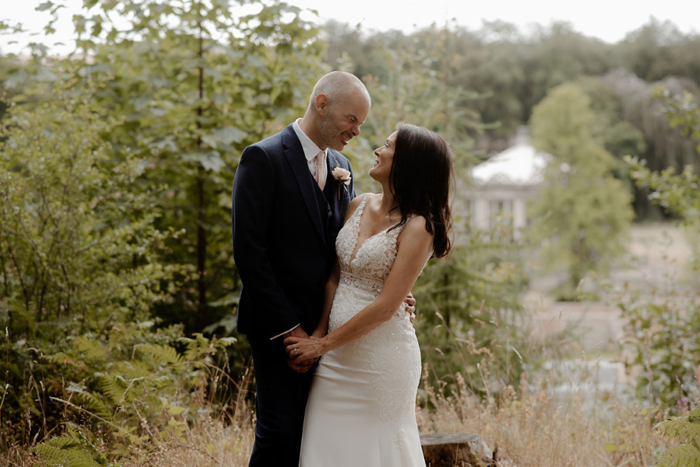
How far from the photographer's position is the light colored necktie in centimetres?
285

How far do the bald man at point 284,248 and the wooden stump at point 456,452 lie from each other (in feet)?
3.22

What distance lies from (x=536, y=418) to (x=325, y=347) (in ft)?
6.23

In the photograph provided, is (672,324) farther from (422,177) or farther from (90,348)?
(90,348)

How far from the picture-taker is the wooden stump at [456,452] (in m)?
3.30

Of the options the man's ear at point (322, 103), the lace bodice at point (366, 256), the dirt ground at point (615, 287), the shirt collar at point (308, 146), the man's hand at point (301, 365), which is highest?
the man's ear at point (322, 103)

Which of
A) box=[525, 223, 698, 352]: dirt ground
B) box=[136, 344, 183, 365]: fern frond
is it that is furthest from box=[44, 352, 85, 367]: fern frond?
box=[525, 223, 698, 352]: dirt ground

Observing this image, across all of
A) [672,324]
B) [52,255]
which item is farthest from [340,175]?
[672,324]

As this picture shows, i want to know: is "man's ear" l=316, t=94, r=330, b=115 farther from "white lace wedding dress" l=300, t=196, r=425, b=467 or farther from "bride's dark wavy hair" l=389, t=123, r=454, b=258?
"white lace wedding dress" l=300, t=196, r=425, b=467

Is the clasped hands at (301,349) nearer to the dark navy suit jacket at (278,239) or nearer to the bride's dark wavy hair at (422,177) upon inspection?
the dark navy suit jacket at (278,239)

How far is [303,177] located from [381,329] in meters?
0.74

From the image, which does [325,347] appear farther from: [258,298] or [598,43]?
[598,43]

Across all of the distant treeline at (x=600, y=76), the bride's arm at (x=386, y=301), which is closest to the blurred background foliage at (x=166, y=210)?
the bride's arm at (x=386, y=301)

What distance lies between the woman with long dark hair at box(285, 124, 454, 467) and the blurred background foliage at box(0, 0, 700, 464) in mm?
1045

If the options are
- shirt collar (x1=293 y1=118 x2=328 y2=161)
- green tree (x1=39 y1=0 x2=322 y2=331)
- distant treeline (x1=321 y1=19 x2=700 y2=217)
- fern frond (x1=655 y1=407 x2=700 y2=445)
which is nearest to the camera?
fern frond (x1=655 y1=407 x2=700 y2=445)
